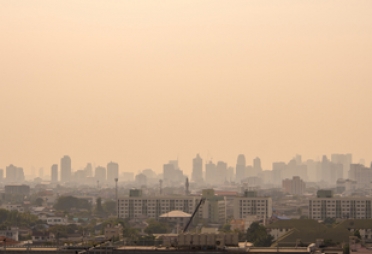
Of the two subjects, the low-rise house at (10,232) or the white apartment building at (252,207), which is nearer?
the low-rise house at (10,232)

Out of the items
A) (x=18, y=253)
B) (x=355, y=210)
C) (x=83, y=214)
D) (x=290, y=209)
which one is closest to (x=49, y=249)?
(x=18, y=253)

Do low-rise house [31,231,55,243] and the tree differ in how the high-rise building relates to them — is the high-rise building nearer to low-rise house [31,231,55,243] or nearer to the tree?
low-rise house [31,231,55,243]

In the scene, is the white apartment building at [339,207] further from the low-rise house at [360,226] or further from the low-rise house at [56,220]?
the low-rise house at [360,226]

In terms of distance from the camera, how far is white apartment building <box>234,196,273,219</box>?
463 feet

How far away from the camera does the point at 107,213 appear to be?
162000mm

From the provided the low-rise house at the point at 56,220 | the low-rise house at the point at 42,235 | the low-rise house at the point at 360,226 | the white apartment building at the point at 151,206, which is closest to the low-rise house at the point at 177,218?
the low-rise house at the point at 56,220

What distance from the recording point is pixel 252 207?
142m

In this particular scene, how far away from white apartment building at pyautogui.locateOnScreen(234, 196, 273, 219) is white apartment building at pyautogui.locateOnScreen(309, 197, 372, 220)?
8111 mm

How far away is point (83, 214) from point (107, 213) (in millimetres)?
6393

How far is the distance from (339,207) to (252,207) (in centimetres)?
1495

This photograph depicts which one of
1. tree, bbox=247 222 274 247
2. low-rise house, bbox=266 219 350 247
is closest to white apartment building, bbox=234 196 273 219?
low-rise house, bbox=266 219 350 247

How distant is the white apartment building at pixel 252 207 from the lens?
141250 mm

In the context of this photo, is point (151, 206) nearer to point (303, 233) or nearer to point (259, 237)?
point (259, 237)

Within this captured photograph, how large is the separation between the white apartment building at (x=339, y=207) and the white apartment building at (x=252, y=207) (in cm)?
811
